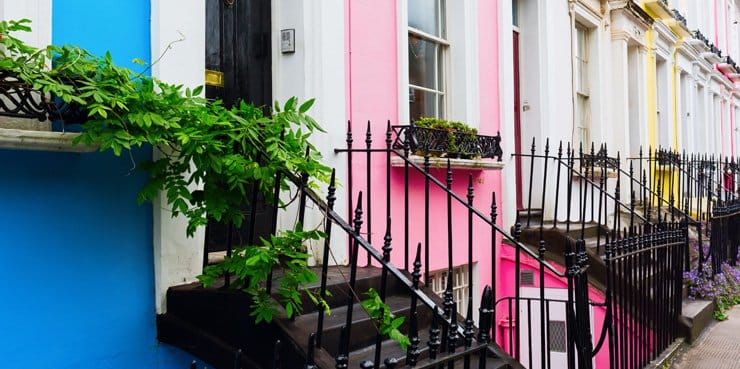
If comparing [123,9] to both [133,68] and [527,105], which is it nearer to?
[133,68]

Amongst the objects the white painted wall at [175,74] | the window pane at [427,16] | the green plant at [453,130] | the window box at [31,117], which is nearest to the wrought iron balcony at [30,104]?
the window box at [31,117]

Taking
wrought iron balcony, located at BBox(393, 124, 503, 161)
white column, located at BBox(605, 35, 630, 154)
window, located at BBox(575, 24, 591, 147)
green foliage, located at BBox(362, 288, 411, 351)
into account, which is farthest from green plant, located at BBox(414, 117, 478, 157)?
white column, located at BBox(605, 35, 630, 154)

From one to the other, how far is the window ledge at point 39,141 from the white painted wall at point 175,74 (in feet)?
2.21

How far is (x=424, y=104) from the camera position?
6.69 metres

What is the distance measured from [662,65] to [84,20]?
12374 millimetres

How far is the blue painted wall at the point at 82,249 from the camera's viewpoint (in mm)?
3340

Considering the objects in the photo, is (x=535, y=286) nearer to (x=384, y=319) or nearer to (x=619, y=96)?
(x=384, y=319)

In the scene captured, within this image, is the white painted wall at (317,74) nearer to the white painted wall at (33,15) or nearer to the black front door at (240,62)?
the black front door at (240,62)

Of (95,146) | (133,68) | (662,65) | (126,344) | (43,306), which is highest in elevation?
(662,65)

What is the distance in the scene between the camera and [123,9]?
389 cm

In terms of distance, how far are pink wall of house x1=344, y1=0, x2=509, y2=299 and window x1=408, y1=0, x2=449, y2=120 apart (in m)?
0.38

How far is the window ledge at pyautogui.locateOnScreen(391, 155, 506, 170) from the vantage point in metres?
5.88

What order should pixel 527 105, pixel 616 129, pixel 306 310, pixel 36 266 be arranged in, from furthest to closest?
pixel 616 129 < pixel 527 105 < pixel 306 310 < pixel 36 266

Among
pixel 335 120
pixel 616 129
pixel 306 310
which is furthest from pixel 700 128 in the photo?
pixel 306 310
